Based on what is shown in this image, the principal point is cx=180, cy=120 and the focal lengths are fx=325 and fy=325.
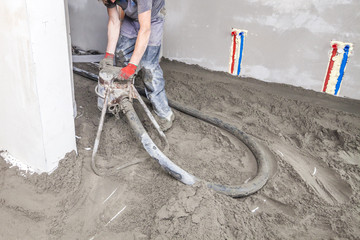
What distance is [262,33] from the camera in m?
3.54

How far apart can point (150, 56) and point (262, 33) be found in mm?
1447

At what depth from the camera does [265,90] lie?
141 inches

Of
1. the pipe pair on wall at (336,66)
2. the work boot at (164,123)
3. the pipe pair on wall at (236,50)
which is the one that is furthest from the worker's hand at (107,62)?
the pipe pair on wall at (336,66)

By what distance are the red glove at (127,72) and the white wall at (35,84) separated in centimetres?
41

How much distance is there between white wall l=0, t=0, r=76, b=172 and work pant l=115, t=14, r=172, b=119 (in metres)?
0.88

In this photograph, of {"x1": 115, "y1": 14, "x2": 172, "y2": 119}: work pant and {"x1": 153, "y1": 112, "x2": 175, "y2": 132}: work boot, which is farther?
{"x1": 153, "y1": 112, "x2": 175, "y2": 132}: work boot

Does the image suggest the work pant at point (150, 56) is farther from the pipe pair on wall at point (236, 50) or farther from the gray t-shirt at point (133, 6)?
the pipe pair on wall at point (236, 50)

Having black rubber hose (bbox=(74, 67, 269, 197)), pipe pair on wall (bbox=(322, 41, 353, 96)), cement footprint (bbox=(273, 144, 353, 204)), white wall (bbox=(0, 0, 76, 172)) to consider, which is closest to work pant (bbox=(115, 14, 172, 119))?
black rubber hose (bbox=(74, 67, 269, 197))

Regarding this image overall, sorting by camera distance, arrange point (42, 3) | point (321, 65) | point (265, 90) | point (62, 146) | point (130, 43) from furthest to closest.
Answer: point (265, 90), point (321, 65), point (130, 43), point (62, 146), point (42, 3)

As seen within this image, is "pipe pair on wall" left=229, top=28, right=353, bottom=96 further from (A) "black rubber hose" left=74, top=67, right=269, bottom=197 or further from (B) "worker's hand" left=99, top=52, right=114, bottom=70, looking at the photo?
(B) "worker's hand" left=99, top=52, right=114, bottom=70

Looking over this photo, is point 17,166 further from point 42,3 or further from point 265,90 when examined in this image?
point 265,90

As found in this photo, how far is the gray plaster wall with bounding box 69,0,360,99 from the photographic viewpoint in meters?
3.22

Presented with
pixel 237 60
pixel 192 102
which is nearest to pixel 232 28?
pixel 237 60

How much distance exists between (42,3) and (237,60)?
2.49m
